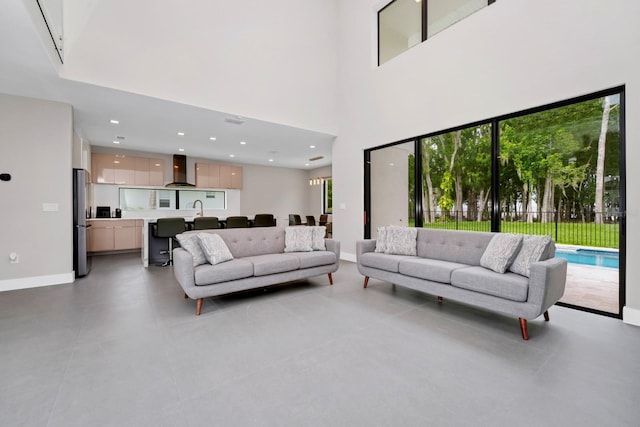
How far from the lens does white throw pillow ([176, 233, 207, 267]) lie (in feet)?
10.6

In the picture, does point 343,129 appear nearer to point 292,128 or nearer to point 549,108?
point 292,128

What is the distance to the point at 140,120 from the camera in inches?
195

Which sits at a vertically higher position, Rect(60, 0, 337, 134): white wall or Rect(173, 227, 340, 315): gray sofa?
Rect(60, 0, 337, 134): white wall

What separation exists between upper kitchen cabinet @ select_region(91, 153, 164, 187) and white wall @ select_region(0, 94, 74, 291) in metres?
3.12

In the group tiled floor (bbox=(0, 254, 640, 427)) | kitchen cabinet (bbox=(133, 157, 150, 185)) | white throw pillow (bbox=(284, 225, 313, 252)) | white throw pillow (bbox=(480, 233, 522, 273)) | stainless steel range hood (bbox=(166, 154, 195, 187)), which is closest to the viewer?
tiled floor (bbox=(0, 254, 640, 427))

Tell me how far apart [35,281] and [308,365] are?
14.6ft

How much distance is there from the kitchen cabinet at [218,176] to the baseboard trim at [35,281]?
442cm

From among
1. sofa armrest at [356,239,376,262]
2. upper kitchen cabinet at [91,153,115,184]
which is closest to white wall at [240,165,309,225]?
upper kitchen cabinet at [91,153,115,184]

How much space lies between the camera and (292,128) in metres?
5.50

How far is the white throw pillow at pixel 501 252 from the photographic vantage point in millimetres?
2705

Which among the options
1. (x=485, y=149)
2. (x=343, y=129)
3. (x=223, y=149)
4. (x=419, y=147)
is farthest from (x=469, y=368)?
(x=223, y=149)

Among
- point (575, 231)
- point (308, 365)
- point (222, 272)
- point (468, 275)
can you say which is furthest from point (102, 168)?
point (575, 231)

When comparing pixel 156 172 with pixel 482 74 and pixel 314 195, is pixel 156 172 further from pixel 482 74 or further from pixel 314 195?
pixel 482 74

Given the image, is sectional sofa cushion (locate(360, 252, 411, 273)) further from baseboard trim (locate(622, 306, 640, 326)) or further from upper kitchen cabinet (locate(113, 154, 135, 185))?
upper kitchen cabinet (locate(113, 154, 135, 185))
